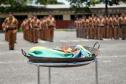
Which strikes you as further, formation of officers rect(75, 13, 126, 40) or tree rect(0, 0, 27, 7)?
tree rect(0, 0, 27, 7)

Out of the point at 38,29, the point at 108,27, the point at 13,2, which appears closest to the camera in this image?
the point at 38,29

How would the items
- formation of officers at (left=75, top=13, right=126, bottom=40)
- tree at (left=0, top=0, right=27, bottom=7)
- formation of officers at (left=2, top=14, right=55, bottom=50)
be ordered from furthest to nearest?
tree at (left=0, top=0, right=27, bottom=7)
formation of officers at (left=75, top=13, right=126, bottom=40)
formation of officers at (left=2, top=14, right=55, bottom=50)

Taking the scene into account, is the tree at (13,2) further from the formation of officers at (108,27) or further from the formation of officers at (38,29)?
the formation of officers at (38,29)

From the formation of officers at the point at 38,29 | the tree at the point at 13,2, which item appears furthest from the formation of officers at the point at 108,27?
the tree at the point at 13,2

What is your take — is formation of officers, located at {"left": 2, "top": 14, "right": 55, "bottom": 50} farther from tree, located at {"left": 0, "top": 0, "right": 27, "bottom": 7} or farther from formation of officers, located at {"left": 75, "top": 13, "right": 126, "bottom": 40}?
tree, located at {"left": 0, "top": 0, "right": 27, "bottom": 7}

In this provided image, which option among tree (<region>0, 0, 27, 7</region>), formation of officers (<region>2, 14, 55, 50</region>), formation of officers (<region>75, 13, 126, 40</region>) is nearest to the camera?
formation of officers (<region>2, 14, 55, 50</region>)

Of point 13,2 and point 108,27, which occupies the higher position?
point 108,27

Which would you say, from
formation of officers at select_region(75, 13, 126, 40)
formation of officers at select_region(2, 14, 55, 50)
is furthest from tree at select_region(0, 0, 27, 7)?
formation of officers at select_region(2, 14, 55, 50)

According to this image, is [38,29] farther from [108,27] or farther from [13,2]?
[13,2]

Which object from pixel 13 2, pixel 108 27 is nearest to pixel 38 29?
pixel 108 27

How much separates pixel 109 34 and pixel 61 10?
145 ft

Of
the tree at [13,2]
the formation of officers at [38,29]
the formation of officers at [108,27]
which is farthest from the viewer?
the tree at [13,2]

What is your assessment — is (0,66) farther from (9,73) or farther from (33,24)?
(33,24)

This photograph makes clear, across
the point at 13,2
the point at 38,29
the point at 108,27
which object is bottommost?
the point at 13,2
